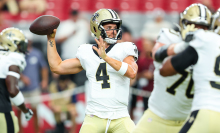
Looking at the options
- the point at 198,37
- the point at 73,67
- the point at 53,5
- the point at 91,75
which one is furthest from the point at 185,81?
the point at 53,5

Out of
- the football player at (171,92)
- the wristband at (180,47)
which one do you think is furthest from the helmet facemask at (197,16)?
the wristband at (180,47)

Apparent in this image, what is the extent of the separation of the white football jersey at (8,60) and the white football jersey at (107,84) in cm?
115

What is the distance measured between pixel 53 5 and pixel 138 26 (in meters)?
2.22

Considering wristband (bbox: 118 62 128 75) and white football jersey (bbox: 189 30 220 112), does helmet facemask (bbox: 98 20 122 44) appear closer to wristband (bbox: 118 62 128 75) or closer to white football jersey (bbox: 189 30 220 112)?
wristband (bbox: 118 62 128 75)

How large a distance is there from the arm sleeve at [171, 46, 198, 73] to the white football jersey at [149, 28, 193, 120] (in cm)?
32

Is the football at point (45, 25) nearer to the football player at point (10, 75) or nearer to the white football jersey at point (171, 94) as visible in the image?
the football player at point (10, 75)

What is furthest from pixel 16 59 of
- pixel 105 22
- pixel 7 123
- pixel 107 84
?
pixel 107 84

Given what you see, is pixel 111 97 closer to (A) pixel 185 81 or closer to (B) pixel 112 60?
(B) pixel 112 60

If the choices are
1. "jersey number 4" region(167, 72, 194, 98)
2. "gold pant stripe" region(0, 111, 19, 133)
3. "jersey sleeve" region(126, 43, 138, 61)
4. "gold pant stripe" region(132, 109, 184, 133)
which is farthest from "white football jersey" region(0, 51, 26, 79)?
"jersey number 4" region(167, 72, 194, 98)

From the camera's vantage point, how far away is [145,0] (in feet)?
30.6

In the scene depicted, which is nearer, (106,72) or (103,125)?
(103,125)

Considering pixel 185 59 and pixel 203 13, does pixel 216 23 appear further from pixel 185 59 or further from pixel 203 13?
pixel 185 59

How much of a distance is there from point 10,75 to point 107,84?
1359mm

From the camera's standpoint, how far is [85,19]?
8156 mm
